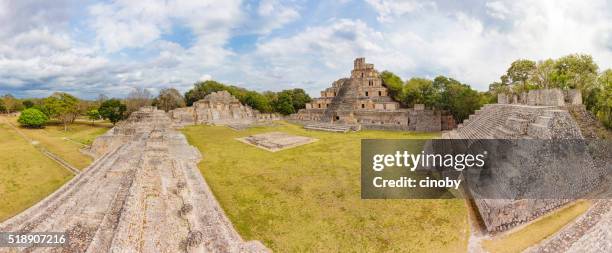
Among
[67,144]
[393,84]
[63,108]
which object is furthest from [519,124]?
[63,108]

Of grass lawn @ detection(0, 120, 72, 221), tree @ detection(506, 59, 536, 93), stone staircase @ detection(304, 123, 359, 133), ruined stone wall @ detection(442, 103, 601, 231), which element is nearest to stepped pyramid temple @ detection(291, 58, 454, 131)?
stone staircase @ detection(304, 123, 359, 133)

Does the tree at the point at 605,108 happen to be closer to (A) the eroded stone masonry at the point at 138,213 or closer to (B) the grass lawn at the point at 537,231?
(B) the grass lawn at the point at 537,231

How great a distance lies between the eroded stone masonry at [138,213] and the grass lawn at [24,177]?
187cm

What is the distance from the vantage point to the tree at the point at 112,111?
34.5 m

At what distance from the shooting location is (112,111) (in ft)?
114

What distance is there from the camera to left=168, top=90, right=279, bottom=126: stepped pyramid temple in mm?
35375

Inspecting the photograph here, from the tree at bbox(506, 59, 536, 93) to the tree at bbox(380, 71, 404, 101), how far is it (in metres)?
11.4

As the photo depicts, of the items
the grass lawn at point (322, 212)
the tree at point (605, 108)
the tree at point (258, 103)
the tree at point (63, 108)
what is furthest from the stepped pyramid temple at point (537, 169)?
the tree at point (63, 108)

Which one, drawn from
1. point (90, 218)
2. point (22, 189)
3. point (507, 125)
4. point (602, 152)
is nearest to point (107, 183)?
point (90, 218)

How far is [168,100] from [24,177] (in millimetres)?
35632

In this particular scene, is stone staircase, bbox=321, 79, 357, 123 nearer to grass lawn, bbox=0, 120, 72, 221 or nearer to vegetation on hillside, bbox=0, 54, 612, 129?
vegetation on hillside, bbox=0, 54, 612, 129

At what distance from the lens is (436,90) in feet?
85.3

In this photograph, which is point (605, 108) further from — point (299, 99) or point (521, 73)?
point (299, 99)

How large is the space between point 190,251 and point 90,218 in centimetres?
436
